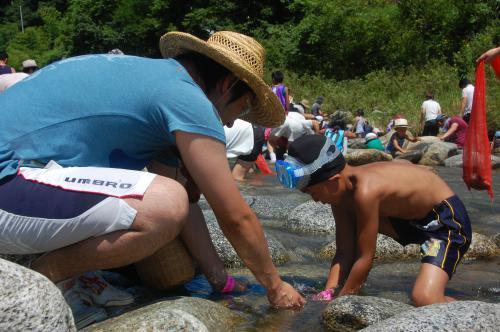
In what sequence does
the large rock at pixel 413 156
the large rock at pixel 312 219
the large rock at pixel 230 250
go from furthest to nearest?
1. the large rock at pixel 413 156
2. the large rock at pixel 312 219
3. the large rock at pixel 230 250

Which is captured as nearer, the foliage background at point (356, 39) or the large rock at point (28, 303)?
the large rock at point (28, 303)

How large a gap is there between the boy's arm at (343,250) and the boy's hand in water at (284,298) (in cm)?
68

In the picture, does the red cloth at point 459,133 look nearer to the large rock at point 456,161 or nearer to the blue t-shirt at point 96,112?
the large rock at point 456,161

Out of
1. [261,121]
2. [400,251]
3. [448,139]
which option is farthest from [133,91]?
[448,139]

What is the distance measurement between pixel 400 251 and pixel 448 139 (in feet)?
35.1

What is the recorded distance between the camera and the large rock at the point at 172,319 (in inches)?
104

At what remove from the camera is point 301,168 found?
12.1 ft

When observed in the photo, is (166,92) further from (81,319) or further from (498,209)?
(498,209)

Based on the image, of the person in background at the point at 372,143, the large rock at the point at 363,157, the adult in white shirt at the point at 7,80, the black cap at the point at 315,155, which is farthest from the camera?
the person in background at the point at 372,143

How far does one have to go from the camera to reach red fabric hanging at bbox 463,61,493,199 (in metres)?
4.50

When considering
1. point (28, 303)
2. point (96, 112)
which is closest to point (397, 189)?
point (96, 112)

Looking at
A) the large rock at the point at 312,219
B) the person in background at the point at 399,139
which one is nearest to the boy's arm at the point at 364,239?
the large rock at the point at 312,219

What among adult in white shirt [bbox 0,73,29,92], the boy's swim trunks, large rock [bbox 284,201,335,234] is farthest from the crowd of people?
adult in white shirt [bbox 0,73,29,92]

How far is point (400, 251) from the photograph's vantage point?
4848 mm
